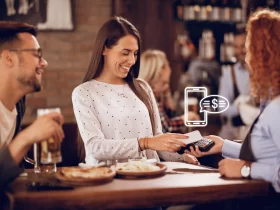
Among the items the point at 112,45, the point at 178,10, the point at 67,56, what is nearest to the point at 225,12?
the point at 178,10

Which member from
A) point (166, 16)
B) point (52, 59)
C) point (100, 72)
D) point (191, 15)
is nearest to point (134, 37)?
point (100, 72)

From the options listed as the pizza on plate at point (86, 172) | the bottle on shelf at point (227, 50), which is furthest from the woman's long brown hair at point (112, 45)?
the bottle on shelf at point (227, 50)

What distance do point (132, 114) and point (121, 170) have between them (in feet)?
1.85

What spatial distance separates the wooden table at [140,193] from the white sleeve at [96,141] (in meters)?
0.40

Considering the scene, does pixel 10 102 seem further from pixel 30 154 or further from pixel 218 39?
pixel 218 39

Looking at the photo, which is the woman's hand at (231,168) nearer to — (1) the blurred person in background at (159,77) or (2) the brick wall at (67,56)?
(1) the blurred person in background at (159,77)

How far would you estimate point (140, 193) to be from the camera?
1.98 m

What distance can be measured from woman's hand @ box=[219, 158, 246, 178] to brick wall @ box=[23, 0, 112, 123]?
3379 millimetres

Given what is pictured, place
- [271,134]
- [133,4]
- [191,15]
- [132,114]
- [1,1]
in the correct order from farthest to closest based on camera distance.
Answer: [191,15]
[133,4]
[1,1]
[132,114]
[271,134]

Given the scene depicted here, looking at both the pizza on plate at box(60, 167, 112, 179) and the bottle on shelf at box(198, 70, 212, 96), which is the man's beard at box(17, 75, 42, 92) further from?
the bottle on shelf at box(198, 70, 212, 96)

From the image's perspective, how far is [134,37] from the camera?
9.34ft

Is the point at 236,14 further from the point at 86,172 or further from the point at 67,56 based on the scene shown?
the point at 86,172

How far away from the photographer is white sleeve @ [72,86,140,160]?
102 inches

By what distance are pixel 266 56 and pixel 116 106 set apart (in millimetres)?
899
